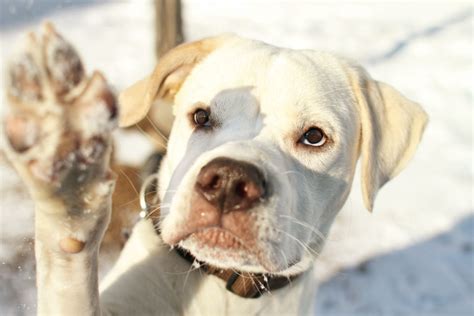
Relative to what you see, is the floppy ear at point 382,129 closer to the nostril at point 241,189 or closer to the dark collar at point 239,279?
the dark collar at point 239,279

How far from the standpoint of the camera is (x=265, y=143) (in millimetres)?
2170

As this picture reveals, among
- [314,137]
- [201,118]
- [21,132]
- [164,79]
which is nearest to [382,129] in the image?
[314,137]

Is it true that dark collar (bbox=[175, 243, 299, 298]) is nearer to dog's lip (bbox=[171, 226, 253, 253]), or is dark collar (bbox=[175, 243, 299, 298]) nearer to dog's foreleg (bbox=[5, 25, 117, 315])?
dog's lip (bbox=[171, 226, 253, 253])

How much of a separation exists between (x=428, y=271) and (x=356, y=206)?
94 centimetres

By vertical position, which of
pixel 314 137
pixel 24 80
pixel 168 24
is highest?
pixel 24 80

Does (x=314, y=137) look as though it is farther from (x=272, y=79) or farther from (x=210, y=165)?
(x=210, y=165)

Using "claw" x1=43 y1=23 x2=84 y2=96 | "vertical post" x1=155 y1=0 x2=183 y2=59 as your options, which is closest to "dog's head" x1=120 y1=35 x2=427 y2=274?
"claw" x1=43 y1=23 x2=84 y2=96

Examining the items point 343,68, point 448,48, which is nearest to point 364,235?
point 343,68

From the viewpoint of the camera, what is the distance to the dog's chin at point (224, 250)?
6.18ft

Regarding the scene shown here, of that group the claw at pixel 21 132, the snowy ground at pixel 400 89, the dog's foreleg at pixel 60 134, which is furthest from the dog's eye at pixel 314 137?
the claw at pixel 21 132

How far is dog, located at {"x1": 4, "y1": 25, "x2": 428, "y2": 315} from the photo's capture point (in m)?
1.42

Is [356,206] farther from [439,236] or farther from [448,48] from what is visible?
[448,48]

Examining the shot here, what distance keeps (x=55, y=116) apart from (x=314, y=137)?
46.5 inches

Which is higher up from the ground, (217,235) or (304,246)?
(217,235)
